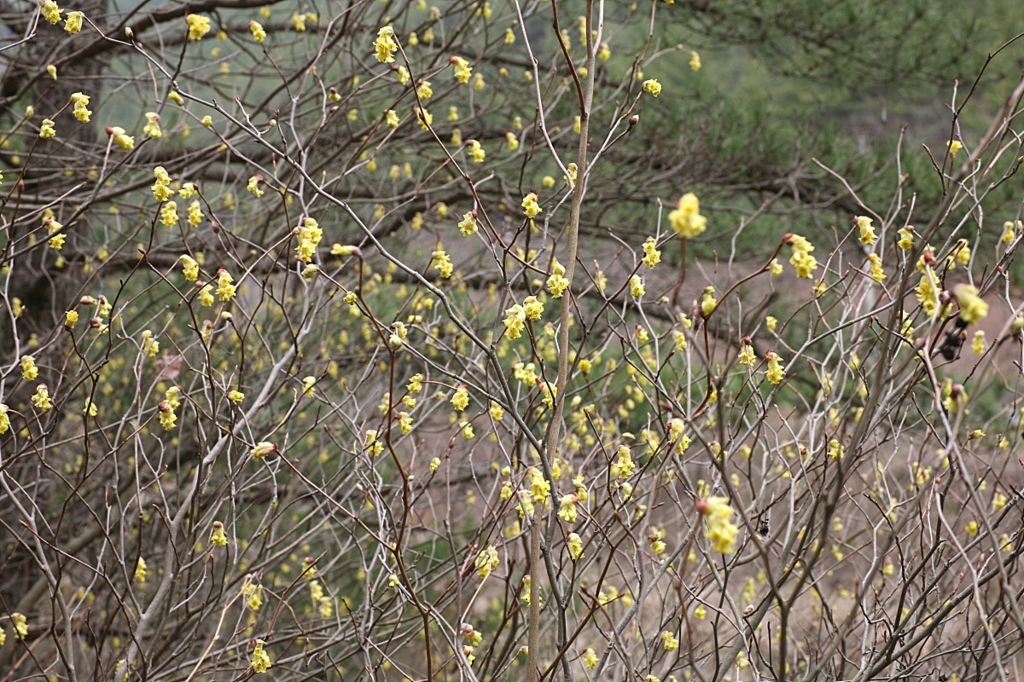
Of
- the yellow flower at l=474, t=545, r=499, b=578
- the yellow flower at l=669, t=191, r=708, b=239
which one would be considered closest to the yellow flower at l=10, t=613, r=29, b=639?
the yellow flower at l=474, t=545, r=499, b=578

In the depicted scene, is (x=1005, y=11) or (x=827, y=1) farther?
(x=1005, y=11)

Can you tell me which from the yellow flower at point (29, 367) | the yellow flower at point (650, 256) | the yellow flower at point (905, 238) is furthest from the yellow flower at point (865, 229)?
the yellow flower at point (29, 367)

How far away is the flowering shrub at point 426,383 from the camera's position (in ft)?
6.48

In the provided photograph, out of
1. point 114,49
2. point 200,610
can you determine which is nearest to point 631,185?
point 114,49

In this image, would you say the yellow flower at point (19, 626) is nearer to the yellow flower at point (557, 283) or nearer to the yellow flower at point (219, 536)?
the yellow flower at point (219, 536)

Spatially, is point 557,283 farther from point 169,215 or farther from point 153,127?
point 153,127

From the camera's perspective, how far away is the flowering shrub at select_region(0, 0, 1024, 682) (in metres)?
Answer: 1.98

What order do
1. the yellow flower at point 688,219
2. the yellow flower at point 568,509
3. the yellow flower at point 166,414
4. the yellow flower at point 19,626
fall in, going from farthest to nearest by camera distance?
the yellow flower at point 19,626 → the yellow flower at point 166,414 → the yellow flower at point 568,509 → the yellow flower at point 688,219

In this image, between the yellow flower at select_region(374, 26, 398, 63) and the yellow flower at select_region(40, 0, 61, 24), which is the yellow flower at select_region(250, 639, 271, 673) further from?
the yellow flower at select_region(40, 0, 61, 24)

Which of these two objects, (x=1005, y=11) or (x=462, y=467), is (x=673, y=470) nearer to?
(x=462, y=467)

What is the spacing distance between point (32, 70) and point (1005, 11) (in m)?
14.1

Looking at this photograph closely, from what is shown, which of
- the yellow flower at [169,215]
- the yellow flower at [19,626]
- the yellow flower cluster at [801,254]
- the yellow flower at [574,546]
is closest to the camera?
the yellow flower cluster at [801,254]

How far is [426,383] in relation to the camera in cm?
239

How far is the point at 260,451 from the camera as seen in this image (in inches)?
66.4
